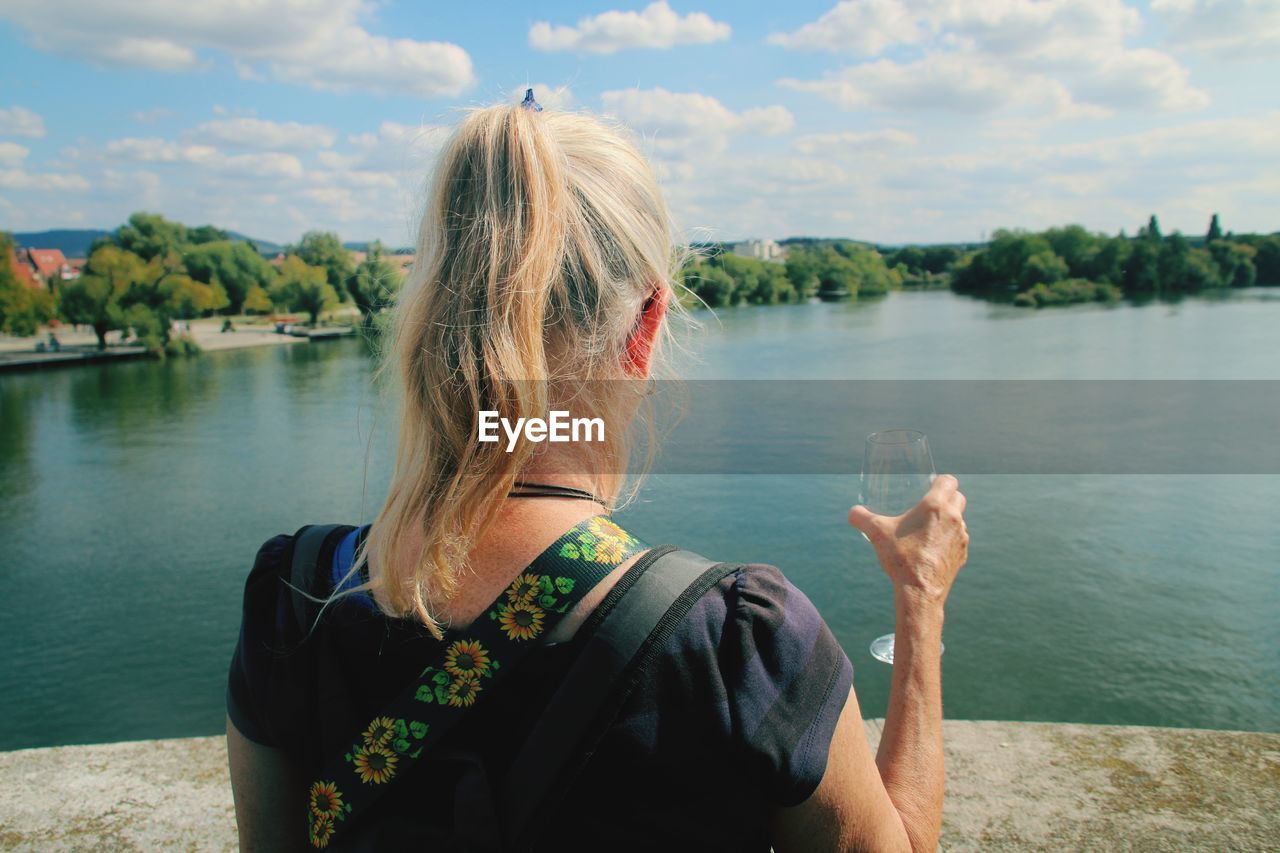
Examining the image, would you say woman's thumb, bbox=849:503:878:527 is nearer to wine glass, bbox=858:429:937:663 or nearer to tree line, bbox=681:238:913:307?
wine glass, bbox=858:429:937:663

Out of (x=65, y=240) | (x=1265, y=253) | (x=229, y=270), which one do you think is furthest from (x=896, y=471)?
(x=65, y=240)

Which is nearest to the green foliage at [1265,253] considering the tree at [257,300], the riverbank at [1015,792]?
the tree at [257,300]

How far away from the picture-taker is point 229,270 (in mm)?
70125

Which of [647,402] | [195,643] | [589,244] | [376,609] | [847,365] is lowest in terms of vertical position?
[195,643]

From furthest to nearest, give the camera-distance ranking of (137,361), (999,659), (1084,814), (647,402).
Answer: (137,361)
(999,659)
(1084,814)
(647,402)

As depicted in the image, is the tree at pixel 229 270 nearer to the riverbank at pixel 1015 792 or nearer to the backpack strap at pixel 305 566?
the riverbank at pixel 1015 792

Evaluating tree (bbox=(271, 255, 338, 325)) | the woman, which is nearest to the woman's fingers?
the woman

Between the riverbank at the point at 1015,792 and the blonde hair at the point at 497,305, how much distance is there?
150 centimetres

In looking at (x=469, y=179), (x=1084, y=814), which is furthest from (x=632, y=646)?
(x=1084, y=814)

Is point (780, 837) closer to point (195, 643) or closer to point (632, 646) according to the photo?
point (632, 646)

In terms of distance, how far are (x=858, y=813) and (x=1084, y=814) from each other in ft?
4.58

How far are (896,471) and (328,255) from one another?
261ft

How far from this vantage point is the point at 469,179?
108 cm

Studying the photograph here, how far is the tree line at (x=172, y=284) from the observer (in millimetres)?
51062
